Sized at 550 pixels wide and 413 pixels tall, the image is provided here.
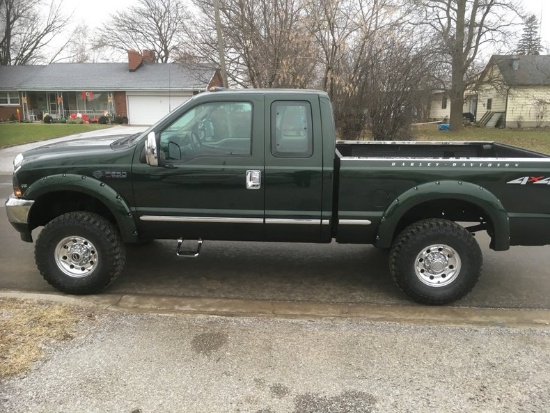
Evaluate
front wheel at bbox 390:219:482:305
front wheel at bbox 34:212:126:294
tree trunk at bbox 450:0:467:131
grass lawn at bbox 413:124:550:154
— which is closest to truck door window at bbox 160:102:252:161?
front wheel at bbox 34:212:126:294

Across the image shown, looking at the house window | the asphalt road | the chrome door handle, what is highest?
the house window

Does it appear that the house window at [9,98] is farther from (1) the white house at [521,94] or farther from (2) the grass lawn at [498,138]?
(1) the white house at [521,94]

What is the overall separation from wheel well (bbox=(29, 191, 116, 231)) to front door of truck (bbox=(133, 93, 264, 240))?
22.7 inches

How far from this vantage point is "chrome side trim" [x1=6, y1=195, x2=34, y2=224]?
4547mm

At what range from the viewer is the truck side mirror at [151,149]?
4.25 metres

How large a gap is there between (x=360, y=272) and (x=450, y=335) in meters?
1.72

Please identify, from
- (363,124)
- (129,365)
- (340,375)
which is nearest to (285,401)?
(340,375)

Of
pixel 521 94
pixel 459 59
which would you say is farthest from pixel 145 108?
pixel 521 94

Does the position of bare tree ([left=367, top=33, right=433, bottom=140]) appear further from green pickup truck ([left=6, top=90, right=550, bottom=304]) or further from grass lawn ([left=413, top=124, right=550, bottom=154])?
green pickup truck ([left=6, top=90, right=550, bottom=304])

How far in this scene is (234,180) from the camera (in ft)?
14.5

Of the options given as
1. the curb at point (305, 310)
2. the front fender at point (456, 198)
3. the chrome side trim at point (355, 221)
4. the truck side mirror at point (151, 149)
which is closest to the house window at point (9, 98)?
the curb at point (305, 310)

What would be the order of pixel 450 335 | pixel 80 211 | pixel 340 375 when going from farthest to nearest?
1. pixel 80 211
2. pixel 450 335
3. pixel 340 375

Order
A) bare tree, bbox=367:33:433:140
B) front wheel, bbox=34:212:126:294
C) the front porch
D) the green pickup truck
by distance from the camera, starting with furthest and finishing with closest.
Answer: the front porch → bare tree, bbox=367:33:433:140 → front wheel, bbox=34:212:126:294 → the green pickup truck

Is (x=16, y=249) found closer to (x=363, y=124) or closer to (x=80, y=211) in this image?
(x=80, y=211)
